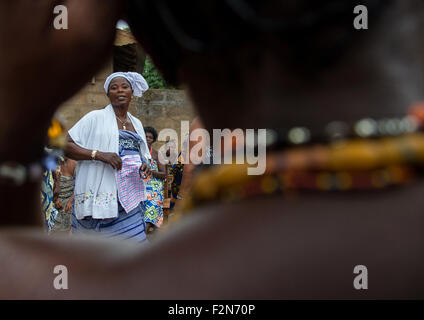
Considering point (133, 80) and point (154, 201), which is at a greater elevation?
point (133, 80)

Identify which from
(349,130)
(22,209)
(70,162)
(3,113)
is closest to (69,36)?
(3,113)

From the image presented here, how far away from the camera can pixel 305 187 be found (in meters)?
0.72

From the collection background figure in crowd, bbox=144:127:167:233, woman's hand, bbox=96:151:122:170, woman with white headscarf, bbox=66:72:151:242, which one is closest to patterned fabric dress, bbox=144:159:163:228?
background figure in crowd, bbox=144:127:167:233

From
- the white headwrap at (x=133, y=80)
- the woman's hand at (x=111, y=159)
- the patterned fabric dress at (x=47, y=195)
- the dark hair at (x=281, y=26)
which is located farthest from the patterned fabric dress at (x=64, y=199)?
the dark hair at (x=281, y=26)

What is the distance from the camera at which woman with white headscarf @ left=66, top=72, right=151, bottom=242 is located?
3.87 meters

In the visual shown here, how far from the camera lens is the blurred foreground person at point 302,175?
2.28 feet

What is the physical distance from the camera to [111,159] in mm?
3924

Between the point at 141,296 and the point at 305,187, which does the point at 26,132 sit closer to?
the point at 141,296

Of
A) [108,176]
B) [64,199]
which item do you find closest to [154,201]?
[108,176]

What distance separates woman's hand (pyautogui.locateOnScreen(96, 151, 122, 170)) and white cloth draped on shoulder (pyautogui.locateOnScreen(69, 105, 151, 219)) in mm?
52

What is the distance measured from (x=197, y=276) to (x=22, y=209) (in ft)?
1.56

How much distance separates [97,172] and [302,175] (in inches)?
133

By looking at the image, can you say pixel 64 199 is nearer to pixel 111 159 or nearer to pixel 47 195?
pixel 111 159

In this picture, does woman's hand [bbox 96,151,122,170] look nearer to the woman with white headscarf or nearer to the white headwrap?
the woman with white headscarf
